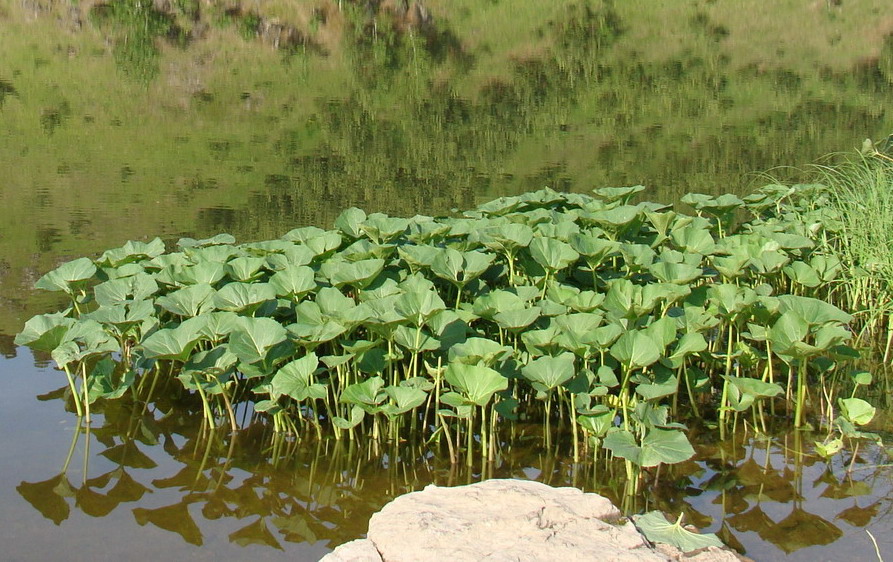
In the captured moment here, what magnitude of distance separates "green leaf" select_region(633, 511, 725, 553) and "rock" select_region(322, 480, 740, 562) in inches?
1.1

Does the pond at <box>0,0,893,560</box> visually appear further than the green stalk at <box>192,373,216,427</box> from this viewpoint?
No

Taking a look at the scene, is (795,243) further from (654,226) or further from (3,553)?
(3,553)

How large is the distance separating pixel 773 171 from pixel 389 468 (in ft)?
25.6

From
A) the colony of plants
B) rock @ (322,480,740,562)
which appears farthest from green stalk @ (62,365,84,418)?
rock @ (322,480,740,562)

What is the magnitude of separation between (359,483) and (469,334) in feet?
2.79

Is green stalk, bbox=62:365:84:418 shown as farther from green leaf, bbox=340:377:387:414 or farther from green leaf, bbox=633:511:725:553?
green leaf, bbox=633:511:725:553

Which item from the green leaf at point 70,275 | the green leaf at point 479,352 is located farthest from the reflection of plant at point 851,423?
the green leaf at point 70,275

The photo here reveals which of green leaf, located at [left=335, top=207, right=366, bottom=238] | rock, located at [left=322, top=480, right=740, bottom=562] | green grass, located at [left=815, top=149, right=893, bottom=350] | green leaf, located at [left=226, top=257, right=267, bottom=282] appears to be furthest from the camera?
green grass, located at [left=815, top=149, right=893, bottom=350]

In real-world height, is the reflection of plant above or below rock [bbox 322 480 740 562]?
below

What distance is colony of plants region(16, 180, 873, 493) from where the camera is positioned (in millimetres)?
3820

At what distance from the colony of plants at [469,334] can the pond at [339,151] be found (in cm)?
20

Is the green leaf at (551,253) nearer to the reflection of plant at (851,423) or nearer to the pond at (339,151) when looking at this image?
the pond at (339,151)

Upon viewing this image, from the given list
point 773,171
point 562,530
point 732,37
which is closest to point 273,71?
point 773,171

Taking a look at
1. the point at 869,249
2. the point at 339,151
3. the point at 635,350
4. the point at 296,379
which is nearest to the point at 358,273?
the point at 296,379
